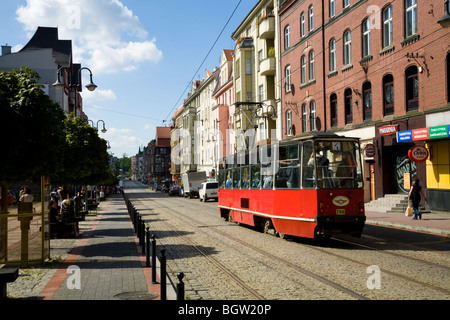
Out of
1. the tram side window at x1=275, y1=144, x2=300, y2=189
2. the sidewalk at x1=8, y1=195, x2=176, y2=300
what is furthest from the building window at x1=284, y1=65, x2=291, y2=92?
the sidewalk at x1=8, y1=195, x2=176, y2=300

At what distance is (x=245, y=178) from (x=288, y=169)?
436 centimetres

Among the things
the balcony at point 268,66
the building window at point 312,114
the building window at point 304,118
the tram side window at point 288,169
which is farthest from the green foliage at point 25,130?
the balcony at point 268,66

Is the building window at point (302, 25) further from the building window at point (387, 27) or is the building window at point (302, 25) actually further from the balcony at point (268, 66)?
the building window at point (387, 27)

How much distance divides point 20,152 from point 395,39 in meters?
20.4

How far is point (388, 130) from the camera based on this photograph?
2472 cm

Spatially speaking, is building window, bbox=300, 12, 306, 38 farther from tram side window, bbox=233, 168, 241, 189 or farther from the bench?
the bench

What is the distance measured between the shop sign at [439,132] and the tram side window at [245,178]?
8.77 metres

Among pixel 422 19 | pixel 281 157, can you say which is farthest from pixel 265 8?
pixel 281 157

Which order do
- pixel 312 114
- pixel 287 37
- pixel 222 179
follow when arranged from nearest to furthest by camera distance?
pixel 222 179 → pixel 312 114 → pixel 287 37

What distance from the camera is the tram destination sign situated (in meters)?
20.4

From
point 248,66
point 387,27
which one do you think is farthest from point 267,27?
point 387,27

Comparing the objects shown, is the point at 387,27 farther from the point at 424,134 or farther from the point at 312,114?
the point at 312,114

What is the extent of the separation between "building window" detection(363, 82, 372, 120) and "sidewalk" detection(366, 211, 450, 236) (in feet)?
23.5

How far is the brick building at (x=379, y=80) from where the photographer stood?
71.0 ft
